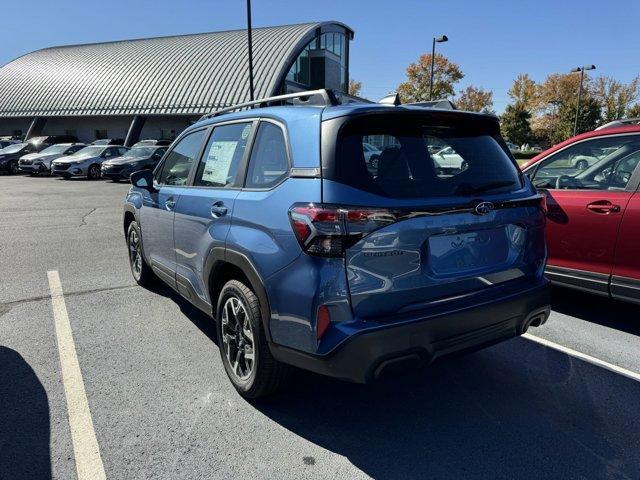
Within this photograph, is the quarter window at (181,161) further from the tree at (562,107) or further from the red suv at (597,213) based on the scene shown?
the tree at (562,107)

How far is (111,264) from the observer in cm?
661

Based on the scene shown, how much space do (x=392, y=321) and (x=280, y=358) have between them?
702 mm

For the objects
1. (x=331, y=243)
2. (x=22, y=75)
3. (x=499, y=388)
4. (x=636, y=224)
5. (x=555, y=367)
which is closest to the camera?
(x=331, y=243)

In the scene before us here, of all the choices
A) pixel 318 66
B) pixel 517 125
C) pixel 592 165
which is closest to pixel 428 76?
pixel 517 125

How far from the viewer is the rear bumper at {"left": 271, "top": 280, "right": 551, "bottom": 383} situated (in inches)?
92.9

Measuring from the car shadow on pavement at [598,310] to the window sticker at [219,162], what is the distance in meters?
3.47

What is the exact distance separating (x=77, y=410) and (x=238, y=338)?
1068 mm

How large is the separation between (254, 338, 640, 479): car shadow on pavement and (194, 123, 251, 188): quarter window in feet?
5.08

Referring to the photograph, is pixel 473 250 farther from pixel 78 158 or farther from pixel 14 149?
pixel 14 149

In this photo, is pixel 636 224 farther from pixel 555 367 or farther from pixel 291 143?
pixel 291 143

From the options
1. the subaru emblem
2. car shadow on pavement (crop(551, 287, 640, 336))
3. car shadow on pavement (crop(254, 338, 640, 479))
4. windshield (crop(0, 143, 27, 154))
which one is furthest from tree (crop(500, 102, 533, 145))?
the subaru emblem

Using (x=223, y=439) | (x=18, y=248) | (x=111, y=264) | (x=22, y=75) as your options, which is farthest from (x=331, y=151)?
(x=22, y=75)

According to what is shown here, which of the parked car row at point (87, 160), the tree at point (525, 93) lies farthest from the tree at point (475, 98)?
the parked car row at point (87, 160)

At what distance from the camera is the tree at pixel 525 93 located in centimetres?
5991
